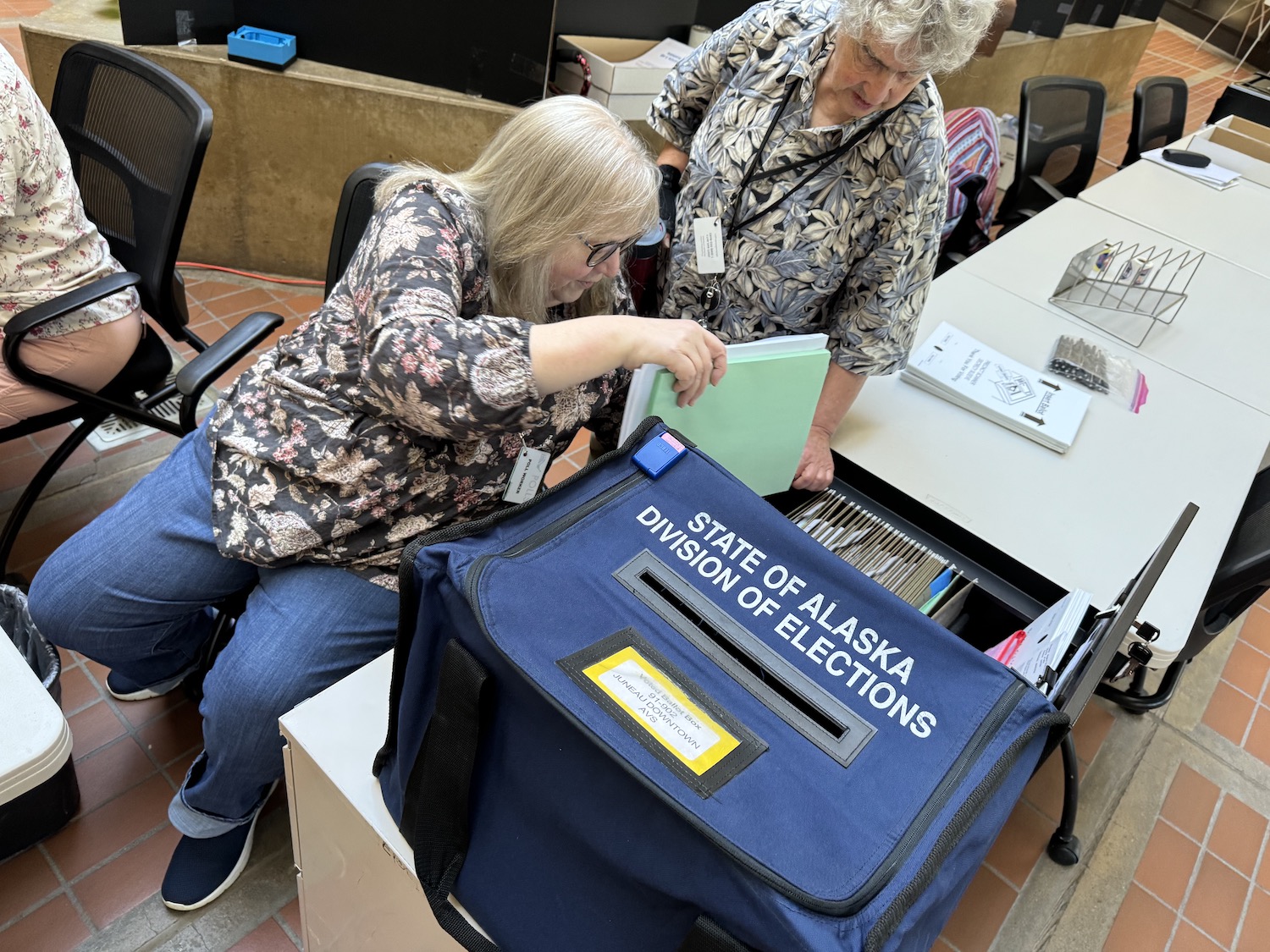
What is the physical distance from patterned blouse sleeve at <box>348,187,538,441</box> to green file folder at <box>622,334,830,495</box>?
0.61 feet

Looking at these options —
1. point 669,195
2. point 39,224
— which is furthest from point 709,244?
point 39,224

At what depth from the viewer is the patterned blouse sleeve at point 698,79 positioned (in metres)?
1.64

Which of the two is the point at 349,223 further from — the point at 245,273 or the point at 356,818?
the point at 245,273

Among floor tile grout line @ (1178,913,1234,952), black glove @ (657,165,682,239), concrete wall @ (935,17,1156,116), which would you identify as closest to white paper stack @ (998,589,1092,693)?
black glove @ (657,165,682,239)

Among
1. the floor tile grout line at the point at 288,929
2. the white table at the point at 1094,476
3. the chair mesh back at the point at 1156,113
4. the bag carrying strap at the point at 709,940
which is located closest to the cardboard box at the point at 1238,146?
the chair mesh back at the point at 1156,113

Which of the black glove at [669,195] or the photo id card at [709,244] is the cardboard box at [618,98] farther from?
the photo id card at [709,244]

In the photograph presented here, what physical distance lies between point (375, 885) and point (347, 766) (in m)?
0.18

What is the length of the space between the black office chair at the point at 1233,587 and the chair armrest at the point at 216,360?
167 centimetres

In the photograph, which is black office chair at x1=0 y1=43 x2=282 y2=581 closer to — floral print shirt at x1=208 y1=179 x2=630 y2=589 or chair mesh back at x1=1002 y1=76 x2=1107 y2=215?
floral print shirt at x1=208 y1=179 x2=630 y2=589

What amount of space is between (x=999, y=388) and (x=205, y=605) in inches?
63.7

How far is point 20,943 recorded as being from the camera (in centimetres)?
151

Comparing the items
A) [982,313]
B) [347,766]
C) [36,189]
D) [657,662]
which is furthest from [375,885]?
[982,313]

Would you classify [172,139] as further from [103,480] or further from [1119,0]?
[1119,0]

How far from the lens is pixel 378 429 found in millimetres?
1259
